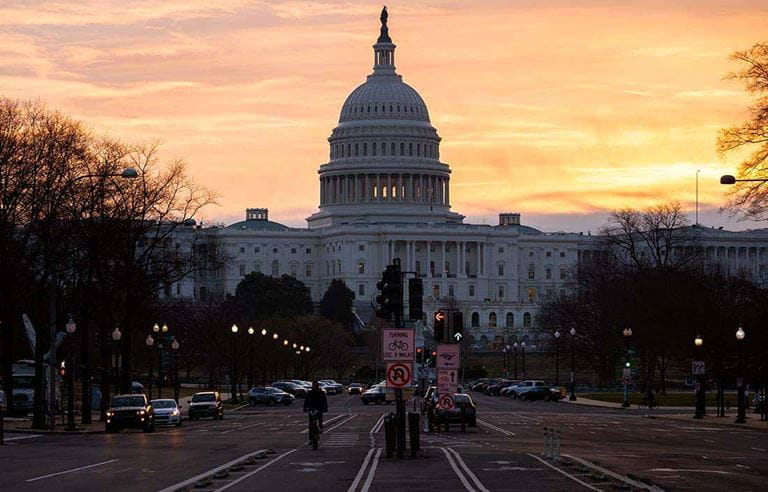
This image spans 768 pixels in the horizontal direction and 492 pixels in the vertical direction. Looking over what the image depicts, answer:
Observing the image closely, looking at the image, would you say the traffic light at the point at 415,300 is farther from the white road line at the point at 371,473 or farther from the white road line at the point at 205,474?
the white road line at the point at 205,474

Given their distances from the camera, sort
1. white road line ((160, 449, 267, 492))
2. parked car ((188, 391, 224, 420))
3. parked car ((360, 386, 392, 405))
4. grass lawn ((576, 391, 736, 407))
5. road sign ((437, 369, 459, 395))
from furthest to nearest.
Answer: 1. parked car ((360, 386, 392, 405))
2. grass lawn ((576, 391, 736, 407))
3. parked car ((188, 391, 224, 420))
4. road sign ((437, 369, 459, 395))
5. white road line ((160, 449, 267, 492))

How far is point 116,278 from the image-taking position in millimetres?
75562

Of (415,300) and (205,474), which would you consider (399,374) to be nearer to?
(415,300)

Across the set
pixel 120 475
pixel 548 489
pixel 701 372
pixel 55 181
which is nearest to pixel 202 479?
pixel 120 475

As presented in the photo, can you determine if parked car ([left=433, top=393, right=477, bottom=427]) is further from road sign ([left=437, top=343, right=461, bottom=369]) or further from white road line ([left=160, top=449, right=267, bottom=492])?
white road line ([left=160, top=449, right=267, bottom=492])

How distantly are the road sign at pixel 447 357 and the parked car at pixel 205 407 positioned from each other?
26.7 metres

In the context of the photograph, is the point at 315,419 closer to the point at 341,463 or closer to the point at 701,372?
the point at 341,463

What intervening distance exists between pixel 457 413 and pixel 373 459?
75.3ft

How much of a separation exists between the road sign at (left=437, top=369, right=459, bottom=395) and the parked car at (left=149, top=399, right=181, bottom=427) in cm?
1752

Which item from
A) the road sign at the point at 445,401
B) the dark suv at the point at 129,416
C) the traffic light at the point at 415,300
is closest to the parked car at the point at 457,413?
the road sign at the point at 445,401

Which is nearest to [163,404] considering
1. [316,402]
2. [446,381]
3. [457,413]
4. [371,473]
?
[457,413]

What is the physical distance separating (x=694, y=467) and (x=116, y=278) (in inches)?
1631

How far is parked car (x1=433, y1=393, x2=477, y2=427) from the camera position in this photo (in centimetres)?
6129

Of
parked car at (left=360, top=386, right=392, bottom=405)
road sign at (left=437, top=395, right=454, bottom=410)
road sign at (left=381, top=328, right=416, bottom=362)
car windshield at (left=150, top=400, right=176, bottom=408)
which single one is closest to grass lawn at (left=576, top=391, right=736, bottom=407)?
parked car at (left=360, top=386, right=392, bottom=405)
